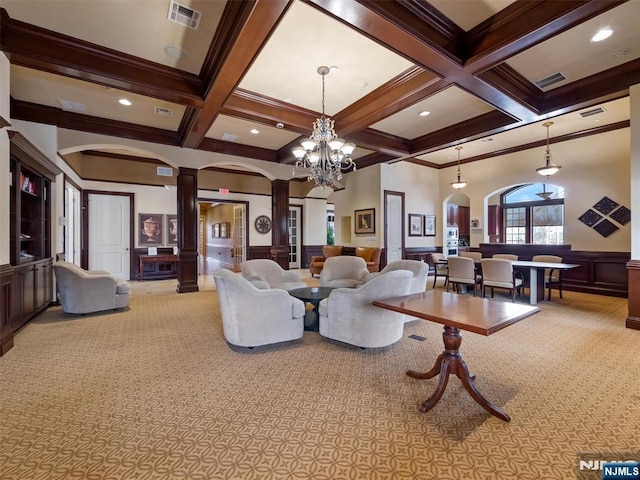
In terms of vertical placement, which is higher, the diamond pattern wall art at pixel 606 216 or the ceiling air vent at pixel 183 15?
the ceiling air vent at pixel 183 15

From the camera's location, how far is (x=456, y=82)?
3.79 metres

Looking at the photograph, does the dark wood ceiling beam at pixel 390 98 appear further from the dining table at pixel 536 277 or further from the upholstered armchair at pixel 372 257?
the dining table at pixel 536 277

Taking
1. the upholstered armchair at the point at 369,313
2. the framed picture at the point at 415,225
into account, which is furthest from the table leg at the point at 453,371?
the framed picture at the point at 415,225

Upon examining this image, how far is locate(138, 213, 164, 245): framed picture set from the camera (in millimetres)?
8469

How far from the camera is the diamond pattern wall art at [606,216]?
608cm

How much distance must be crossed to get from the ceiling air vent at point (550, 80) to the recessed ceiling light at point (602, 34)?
741 mm

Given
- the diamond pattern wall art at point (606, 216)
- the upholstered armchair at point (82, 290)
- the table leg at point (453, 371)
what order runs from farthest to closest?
the diamond pattern wall art at point (606, 216)
the upholstered armchair at point (82, 290)
the table leg at point (453, 371)

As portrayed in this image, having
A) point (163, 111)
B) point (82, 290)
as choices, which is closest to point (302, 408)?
point (82, 290)

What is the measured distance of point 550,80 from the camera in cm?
427

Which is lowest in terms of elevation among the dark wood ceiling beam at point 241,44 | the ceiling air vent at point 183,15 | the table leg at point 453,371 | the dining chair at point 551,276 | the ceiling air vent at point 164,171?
the table leg at point 453,371

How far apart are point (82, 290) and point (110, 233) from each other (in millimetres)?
4038

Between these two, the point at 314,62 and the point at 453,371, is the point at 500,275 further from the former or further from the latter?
the point at 314,62

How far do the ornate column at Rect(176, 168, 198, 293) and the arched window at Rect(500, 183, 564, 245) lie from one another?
8833 millimetres

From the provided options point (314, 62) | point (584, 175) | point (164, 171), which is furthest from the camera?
point (164, 171)
